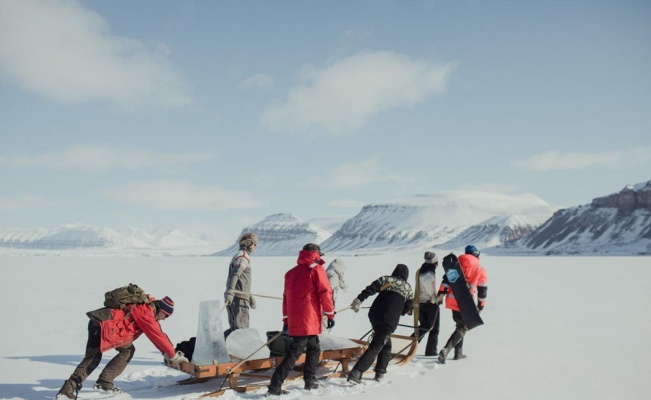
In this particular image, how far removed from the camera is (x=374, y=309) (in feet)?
21.4

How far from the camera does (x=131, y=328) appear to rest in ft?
19.3

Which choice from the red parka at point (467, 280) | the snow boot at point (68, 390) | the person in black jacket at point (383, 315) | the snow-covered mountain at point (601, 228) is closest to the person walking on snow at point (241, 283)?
the person in black jacket at point (383, 315)

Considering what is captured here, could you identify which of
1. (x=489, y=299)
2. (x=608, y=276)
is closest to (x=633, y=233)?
(x=608, y=276)

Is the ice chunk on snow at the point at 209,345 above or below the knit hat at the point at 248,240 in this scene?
below

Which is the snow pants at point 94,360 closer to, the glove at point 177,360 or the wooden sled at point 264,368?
the glove at point 177,360

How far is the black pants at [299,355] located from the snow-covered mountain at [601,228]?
115m

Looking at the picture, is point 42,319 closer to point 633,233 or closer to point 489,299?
point 489,299

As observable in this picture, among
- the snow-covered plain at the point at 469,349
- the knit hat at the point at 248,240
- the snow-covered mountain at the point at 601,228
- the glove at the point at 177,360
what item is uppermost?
the snow-covered mountain at the point at 601,228

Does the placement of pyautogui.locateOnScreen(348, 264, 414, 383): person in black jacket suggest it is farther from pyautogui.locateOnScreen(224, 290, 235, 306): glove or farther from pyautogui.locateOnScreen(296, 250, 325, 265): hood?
pyautogui.locateOnScreen(224, 290, 235, 306): glove

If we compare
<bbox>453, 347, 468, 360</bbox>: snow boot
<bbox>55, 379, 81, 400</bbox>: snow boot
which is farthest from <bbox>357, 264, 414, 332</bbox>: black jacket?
<bbox>55, 379, 81, 400</bbox>: snow boot

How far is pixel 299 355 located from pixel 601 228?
143616 millimetres

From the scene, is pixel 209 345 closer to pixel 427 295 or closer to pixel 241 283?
pixel 241 283

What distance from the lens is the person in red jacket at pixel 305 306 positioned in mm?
5895


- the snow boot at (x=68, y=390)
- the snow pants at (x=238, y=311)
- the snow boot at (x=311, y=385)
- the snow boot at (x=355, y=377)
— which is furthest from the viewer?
the snow pants at (x=238, y=311)
